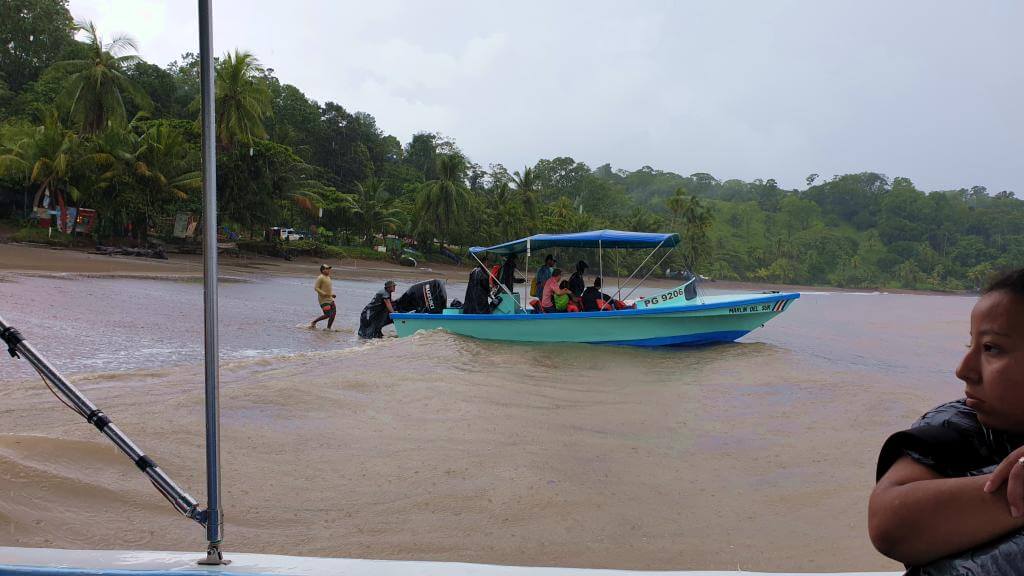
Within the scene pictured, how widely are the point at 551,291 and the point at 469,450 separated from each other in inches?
285

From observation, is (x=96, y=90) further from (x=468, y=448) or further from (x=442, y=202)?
(x=468, y=448)

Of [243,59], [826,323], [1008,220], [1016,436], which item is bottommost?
[826,323]

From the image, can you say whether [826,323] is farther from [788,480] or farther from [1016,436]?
[1016,436]

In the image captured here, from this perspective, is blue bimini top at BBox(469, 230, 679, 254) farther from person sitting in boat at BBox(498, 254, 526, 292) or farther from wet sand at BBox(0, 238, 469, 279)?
wet sand at BBox(0, 238, 469, 279)

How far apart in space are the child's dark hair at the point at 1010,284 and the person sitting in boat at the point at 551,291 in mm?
11519

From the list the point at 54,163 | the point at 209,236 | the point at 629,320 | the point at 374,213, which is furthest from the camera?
the point at 374,213

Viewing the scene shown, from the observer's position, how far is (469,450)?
18.9ft

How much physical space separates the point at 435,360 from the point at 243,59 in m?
29.3

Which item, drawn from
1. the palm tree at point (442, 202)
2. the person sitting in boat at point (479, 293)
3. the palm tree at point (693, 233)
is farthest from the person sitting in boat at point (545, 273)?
the palm tree at point (693, 233)

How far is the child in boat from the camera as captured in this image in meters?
1.01

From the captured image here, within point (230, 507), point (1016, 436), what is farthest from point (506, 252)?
point (1016, 436)

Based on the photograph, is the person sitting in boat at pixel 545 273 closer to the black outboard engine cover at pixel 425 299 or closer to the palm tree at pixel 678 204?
the black outboard engine cover at pixel 425 299

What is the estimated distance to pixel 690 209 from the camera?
199ft

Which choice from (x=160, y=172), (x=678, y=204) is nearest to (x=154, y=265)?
(x=160, y=172)
